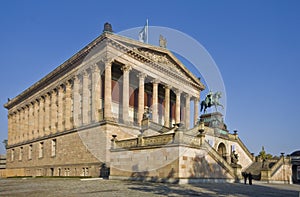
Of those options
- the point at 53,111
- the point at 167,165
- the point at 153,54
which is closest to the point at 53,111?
the point at 53,111

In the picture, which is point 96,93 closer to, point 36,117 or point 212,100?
point 212,100

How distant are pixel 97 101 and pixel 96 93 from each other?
1.04 m

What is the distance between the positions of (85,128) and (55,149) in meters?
11.3

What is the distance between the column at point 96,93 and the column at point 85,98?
6.35 ft

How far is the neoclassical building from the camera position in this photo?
121 feet

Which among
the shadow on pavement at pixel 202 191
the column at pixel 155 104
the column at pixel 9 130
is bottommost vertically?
the shadow on pavement at pixel 202 191

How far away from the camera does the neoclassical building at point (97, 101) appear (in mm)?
36844

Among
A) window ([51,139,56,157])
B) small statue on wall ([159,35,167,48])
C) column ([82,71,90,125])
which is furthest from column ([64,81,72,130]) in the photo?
small statue on wall ([159,35,167,48])

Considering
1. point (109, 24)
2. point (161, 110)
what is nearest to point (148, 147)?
point (109, 24)

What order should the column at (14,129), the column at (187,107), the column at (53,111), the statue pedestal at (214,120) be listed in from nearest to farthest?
the statue pedestal at (214,120), the column at (53,111), the column at (187,107), the column at (14,129)

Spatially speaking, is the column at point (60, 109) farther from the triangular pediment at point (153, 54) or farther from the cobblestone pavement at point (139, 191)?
the cobblestone pavement at point (139, 191)

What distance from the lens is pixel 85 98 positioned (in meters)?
40.2

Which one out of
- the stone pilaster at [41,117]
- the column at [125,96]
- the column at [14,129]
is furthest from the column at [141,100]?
the column at [14,129]

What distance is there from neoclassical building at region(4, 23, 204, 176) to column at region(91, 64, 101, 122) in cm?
13
